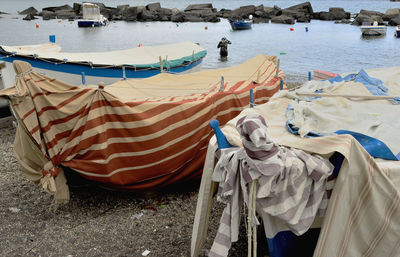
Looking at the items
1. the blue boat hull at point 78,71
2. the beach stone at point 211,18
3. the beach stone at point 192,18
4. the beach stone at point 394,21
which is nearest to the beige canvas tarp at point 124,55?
the blue boat hull at point 78,71

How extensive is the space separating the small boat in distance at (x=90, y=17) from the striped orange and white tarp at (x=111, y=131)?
46924 mm

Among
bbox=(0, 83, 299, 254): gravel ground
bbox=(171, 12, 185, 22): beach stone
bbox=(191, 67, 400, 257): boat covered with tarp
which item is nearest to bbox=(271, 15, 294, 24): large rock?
bbox=(171, 12, 185, 22): beach stone

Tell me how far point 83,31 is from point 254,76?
44.9m

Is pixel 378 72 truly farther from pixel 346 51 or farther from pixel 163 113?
pixel 346 51

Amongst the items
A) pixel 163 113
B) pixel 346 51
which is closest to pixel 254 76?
pixel 163 113

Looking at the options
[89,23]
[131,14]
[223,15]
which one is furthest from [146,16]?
[89,23]

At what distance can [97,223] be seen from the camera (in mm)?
5023

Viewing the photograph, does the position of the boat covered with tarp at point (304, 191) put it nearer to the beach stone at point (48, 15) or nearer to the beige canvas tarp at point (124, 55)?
the beige canvas tarp at point (124, 55)

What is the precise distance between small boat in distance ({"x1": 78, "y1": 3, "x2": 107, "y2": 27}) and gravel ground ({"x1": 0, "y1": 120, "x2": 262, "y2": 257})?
46.5m

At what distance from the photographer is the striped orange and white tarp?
503 centimetres

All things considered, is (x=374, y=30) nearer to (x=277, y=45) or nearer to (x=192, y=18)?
(x=277, y=45)

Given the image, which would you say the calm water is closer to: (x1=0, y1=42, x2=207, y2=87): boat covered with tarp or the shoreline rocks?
(x1=0, y1=42, x2=207, y2=87): boat covered with tarp

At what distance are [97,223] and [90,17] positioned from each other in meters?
50.1

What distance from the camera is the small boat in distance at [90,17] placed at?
4849 centimetres
